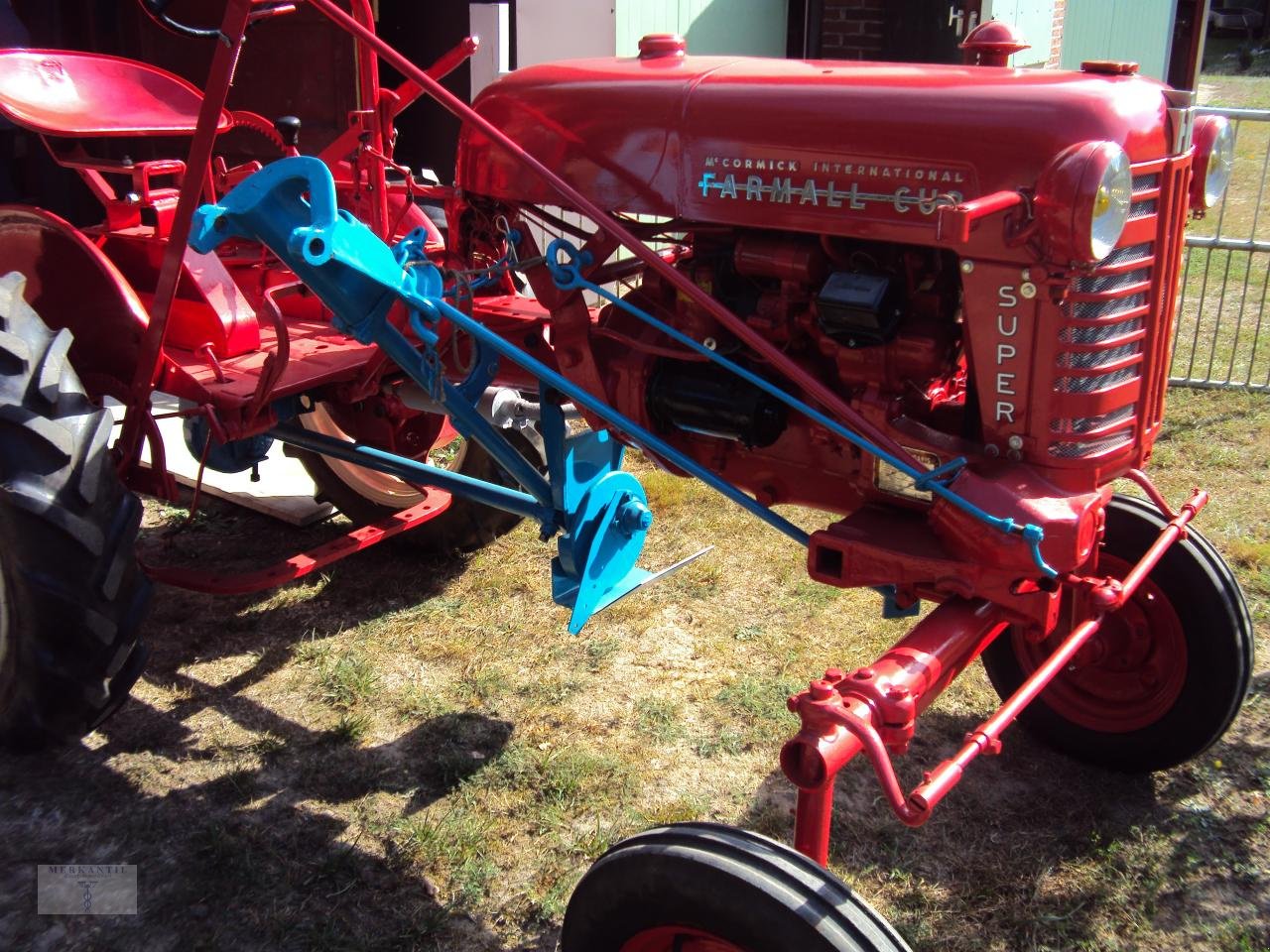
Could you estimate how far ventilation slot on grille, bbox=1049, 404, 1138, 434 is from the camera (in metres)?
2.17

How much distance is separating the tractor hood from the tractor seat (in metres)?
1.12

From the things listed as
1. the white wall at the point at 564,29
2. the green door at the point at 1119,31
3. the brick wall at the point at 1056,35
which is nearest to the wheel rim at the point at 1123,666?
the white wall at the point at 564,29

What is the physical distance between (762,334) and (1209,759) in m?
1.70

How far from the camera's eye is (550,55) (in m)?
6.06

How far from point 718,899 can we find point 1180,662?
156cm

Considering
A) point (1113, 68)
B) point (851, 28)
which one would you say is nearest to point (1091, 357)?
point (1113, 68)

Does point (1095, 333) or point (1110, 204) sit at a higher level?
point (1110, 204)

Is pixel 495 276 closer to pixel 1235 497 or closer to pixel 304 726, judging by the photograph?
pixel 304 726

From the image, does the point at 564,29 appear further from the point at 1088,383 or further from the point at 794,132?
the point at 1088,383

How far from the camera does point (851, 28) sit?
848 centimetres

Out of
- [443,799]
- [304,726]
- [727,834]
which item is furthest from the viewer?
[304,726]

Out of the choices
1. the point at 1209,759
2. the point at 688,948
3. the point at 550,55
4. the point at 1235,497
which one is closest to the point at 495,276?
the point at 688,948

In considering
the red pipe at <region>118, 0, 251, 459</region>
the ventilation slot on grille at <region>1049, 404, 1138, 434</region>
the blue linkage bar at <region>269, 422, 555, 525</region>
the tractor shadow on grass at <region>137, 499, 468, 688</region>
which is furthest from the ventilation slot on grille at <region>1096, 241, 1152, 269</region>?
the tractor shadow on grass at <region>137, 499, 468, 688</region>

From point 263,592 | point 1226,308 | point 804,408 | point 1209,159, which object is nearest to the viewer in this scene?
point 804,408
